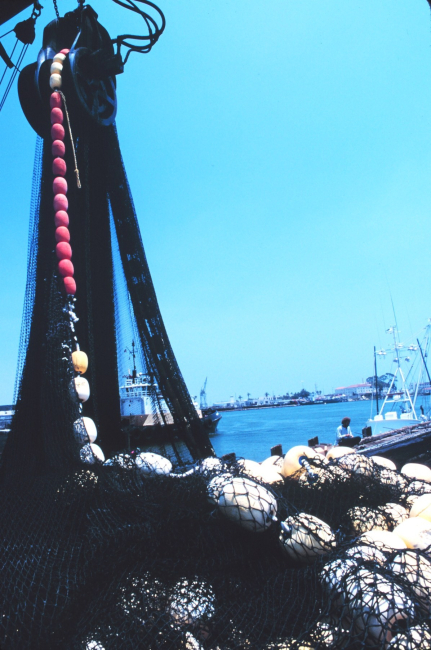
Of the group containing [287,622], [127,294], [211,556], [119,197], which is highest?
[119,197]

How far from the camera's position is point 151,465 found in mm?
2734

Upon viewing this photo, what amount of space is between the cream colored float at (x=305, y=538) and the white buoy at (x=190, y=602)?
0.47 m

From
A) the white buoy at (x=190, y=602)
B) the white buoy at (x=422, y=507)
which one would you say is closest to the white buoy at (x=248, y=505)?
the white buoy at (x=190, y=602)

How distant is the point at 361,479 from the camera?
2.64 metres

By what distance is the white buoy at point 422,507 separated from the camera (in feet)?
7.97

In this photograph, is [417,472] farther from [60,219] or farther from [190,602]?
[60,219]

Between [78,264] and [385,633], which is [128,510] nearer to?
[385,633]

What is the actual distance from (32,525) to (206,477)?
921mm

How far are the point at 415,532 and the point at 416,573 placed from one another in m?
0.61

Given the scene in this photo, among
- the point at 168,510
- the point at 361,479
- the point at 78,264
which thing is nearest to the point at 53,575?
the point at 168,510

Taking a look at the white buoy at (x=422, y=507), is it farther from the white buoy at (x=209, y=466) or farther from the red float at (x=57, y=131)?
the red float at (x=57, y=131)

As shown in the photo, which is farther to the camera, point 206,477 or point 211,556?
point 206,477

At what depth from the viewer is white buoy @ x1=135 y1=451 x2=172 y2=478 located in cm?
262

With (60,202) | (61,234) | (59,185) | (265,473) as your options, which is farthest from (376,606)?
(59,185)
